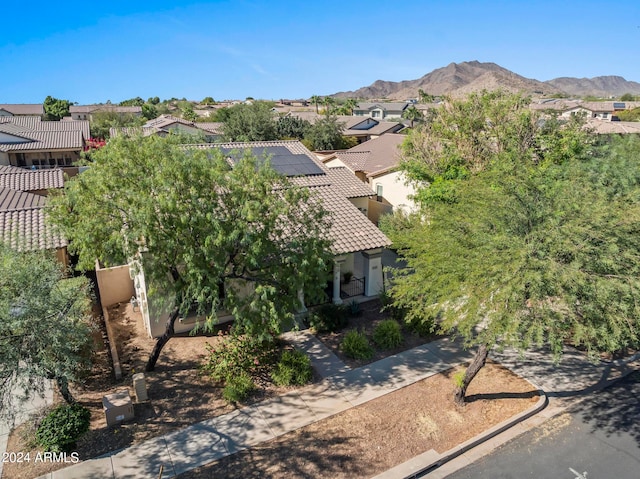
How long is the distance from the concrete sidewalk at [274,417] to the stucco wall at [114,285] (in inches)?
327

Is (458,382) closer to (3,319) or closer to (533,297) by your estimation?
(533,297)

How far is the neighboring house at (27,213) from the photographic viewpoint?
17.7 m

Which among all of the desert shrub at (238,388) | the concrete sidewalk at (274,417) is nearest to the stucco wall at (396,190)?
the concrete sidewalk at (274,417)

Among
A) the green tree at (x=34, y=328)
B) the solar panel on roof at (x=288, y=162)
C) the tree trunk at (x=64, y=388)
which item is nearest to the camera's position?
the green tree at (x=34, y=328)

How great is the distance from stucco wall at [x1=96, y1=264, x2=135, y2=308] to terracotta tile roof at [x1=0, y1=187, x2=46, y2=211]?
7.57 meters

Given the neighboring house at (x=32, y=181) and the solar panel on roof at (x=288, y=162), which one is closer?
the solar panel on roof at (x=288, y=162)

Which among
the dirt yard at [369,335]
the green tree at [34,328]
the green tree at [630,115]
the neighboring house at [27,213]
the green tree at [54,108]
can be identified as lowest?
the dirt yard at [369,335]

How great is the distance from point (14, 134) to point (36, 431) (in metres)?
44.2

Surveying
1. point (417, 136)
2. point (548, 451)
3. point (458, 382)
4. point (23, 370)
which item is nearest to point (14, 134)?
point (417, 136)

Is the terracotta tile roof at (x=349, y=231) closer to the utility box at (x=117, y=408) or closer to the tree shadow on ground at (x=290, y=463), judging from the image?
the tree shadow on ground at (x=290, y=463)

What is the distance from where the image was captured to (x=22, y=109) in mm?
105000

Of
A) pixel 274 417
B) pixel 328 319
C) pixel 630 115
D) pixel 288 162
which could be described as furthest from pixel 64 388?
pixel 630 115

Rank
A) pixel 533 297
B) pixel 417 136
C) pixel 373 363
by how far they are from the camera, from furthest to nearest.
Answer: pixel 417 136 → pixel 373 363 → pixel 533 297

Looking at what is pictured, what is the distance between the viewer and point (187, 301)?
463 inches
